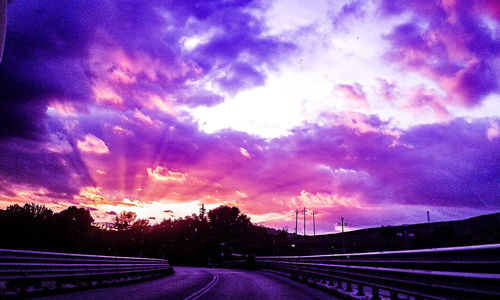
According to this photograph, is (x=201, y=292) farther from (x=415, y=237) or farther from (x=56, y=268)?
(x=415, y=237)

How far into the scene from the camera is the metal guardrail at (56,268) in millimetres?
7942

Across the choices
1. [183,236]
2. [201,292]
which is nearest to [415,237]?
[183,236]

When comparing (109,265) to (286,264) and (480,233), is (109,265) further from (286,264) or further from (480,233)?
(480,233)

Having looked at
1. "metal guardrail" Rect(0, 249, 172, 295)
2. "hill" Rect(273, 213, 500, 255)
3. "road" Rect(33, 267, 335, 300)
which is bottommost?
"road" Rect(33, 267, 335, 300)

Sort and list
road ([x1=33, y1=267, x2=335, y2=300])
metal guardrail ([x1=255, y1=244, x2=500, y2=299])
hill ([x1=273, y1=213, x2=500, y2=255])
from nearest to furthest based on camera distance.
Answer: metal guardrail ([x1=255, y1=244, x2=500, y2=299])
road ([x1=33, y1=267, x2=335, y2=300])
hill ([x1=273, y1=213, x2=500, y2=255])

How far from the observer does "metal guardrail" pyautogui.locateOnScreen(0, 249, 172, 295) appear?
7942 millimetres

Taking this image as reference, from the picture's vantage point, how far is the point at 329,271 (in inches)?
501

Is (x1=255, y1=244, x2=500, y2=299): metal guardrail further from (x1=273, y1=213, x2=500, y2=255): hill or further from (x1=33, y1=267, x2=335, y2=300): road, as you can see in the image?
(x1=273, y1=213, x2=500, y2=255): hill

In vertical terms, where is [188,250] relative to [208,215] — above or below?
below

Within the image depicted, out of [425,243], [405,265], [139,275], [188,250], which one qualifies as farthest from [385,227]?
[405,265]

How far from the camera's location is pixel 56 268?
385 inches

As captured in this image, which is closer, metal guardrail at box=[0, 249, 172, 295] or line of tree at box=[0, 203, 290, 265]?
metal guardrail at box=[0, 249, 172, 295]

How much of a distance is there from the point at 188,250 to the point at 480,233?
80.5 metres

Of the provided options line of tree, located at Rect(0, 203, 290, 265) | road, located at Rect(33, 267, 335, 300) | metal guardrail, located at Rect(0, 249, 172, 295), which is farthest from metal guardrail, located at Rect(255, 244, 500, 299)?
line of tree, located at Rect(0, 203, 290, 265)
